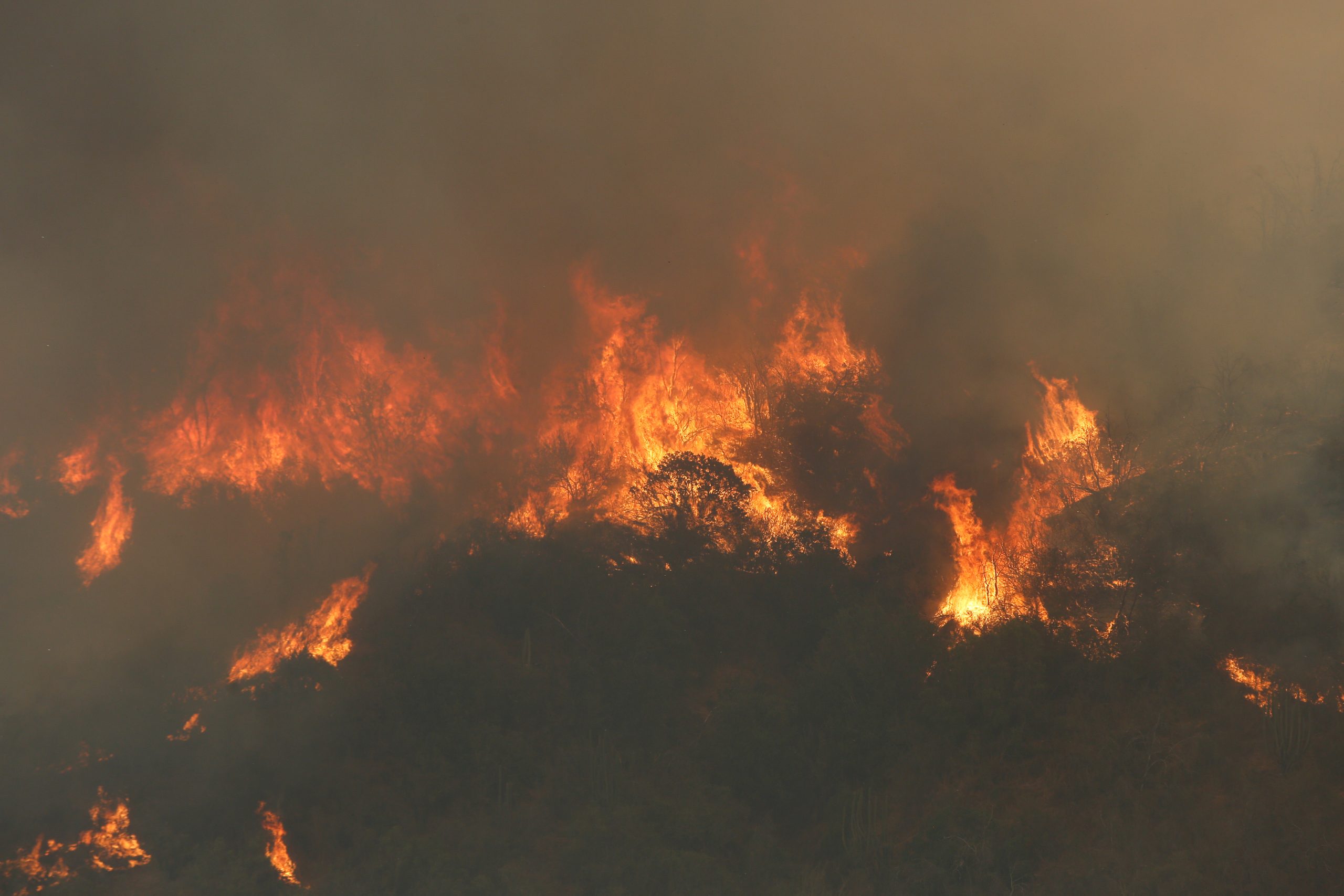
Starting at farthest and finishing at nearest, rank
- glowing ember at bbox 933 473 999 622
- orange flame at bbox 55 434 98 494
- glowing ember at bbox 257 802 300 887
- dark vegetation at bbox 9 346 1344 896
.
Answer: orange flame at bbox 55 434 98 494 → glowing ember at bbox 933 473 999 622 → glowing ember at bbox 257 802 300 887 → dark vegetation at bbox 9 346 1344 896

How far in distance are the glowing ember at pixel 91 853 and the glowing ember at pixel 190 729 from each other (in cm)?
110

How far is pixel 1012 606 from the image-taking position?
14977 millimetres

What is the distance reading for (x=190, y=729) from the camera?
14.8m

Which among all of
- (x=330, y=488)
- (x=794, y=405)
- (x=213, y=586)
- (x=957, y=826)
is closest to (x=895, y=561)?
(x=794, y=405)

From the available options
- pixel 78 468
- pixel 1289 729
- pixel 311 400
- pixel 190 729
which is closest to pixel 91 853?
pixel 190 729

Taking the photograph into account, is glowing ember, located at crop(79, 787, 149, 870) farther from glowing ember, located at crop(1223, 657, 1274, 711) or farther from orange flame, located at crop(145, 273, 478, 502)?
glowing ember, located at crop(1223, 657, 1274, 711)

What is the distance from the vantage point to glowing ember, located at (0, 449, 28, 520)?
610 inches

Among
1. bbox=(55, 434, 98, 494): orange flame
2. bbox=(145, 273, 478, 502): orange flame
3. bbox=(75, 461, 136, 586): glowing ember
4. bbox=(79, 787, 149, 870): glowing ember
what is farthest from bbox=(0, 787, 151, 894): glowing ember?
bbox=(145, 273, 478, 502): orange flame

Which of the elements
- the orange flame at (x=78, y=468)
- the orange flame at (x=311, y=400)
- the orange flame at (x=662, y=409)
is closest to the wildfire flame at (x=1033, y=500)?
the orange flame at (x=662, y=409)

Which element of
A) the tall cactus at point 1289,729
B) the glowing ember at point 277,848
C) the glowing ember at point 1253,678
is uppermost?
the glowing ember at point 1253,678

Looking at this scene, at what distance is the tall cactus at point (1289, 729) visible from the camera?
11992 mm

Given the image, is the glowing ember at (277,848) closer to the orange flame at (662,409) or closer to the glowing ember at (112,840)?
the glowing ember at (112,840)

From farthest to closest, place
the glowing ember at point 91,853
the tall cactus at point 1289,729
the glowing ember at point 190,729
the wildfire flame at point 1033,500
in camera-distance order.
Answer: the wildfire flame at point 1033,500
the glowing ember at point 190,729
the glowing ember at point 91,853
the tall cactus at point 1289,729

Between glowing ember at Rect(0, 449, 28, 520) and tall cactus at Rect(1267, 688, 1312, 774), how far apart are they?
62.0 feet
